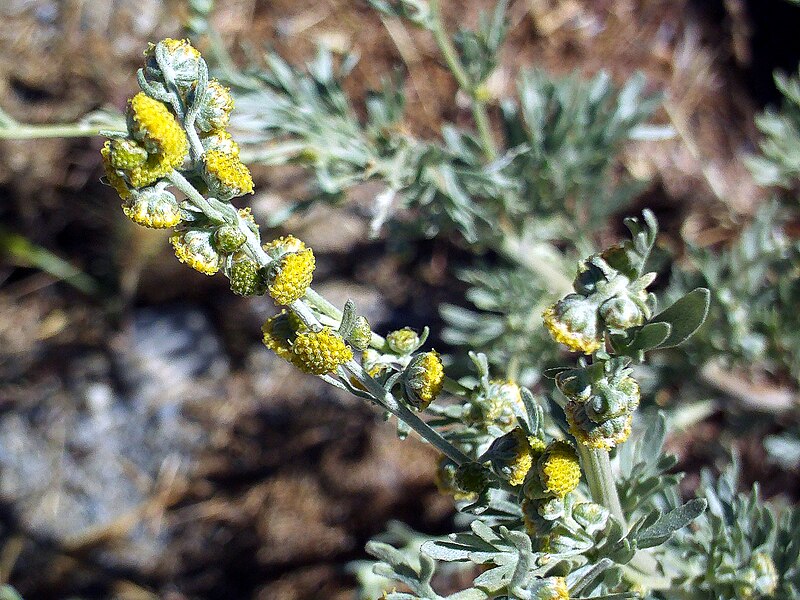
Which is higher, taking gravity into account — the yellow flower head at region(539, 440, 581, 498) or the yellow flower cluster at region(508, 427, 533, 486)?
the yellow flower head at region(539, 440, 581, 498)

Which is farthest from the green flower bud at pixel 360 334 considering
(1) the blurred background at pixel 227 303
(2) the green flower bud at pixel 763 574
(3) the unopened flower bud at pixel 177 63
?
(1) the blurred background at pixel 227 303

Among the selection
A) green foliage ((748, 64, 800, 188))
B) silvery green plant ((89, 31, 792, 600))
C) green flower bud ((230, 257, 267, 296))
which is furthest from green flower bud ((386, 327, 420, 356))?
green foliage ((748, 64, 800, 188))

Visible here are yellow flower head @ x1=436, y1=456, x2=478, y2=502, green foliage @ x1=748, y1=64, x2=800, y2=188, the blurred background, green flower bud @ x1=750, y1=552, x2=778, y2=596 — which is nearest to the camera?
yellow flower head @ x1=436, y1=456, x2=478, y2=502

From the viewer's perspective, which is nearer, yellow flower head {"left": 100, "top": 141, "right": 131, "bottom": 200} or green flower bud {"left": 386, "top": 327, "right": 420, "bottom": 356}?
yellow flower head {"left": 100, "top": 141, "right": 131, "bottom": 200}

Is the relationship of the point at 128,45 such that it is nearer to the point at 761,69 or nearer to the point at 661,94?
the point at 661,94

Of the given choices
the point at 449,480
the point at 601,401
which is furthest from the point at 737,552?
the point at 601,401

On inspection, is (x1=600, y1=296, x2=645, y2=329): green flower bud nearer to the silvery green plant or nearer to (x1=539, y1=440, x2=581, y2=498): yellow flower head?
the silvery green plant

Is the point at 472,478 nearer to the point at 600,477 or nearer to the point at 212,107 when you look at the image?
the point at 600,477

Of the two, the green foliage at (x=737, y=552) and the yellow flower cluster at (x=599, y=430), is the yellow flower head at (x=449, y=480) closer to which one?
the yellow flower cluster at (x=599, y=430)
